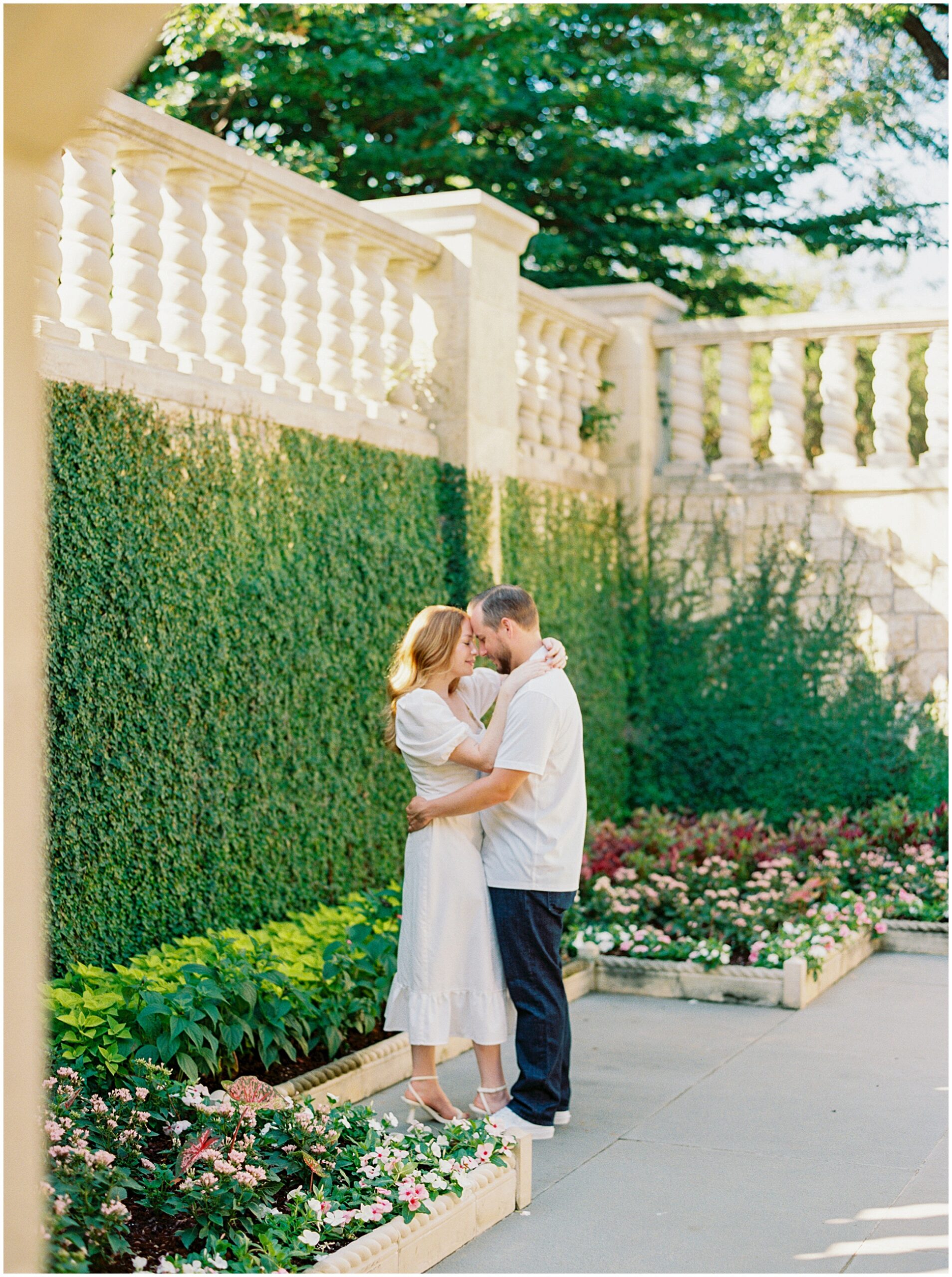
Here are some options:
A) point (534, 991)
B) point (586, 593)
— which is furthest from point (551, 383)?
point (534, 991)

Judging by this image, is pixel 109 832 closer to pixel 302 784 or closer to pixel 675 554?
pixel 302 784

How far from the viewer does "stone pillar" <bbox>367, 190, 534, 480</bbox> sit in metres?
7.74

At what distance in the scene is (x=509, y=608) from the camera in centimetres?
489

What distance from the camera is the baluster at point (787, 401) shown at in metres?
10.1

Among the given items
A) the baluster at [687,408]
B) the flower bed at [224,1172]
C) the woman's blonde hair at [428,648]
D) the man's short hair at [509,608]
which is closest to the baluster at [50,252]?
the woman's blonde hair at [428,648]

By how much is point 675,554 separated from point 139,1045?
677cm

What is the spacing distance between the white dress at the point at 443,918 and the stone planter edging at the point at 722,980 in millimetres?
2384

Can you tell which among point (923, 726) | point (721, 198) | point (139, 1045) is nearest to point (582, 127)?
point (721, 198)

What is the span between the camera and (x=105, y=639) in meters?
5.34

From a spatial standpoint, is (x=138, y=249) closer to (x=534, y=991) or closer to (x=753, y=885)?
(x=534, y=991)

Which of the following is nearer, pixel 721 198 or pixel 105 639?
pixel 105 639

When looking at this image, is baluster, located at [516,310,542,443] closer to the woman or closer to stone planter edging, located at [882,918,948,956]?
stone planter edging, located at [882,918,948,956]

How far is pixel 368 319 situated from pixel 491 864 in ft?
11.5

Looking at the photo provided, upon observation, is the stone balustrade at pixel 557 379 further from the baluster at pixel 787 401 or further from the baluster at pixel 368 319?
the baluster at pixel 368 319
